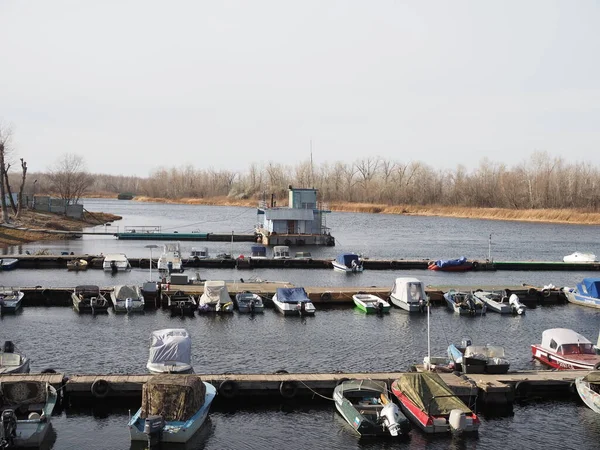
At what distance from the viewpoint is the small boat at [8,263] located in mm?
76938

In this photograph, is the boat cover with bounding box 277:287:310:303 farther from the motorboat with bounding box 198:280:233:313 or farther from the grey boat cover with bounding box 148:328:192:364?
the grey boat cover with bounding box 148:328:192:364

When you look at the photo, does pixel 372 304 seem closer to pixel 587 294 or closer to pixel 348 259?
pixel 587 294

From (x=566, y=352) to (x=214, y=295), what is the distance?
2557cm

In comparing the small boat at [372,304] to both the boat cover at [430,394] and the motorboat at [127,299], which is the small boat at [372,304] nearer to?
the motorboat at [127,299]

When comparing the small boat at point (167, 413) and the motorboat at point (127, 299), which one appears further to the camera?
the motorboat at point (127, 299)

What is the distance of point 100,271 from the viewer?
7719 centimetres

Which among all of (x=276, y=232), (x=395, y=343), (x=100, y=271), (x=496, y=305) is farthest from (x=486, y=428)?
(x=276, y=232)

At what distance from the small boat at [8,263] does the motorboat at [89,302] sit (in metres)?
25.6

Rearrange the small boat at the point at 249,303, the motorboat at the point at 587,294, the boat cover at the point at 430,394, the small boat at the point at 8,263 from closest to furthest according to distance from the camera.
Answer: the boat cover at the point at 430,394, the small boat at the point at 249,303, the motorboat at the point at 587,294, the small boat at the point at 8,263

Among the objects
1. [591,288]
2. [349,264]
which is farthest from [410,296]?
[349,264]

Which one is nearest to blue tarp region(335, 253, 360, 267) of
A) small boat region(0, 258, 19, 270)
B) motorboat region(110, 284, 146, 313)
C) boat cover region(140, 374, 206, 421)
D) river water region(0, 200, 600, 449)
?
river water region(0, 200, 600, 449)

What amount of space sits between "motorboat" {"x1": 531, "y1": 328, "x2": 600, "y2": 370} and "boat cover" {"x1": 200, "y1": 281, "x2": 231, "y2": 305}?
23.2 m

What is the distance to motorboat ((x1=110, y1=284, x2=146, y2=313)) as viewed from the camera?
2103 inches

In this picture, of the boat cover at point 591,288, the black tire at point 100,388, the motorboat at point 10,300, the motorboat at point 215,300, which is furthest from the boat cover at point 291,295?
the boat cover at point 591,288
